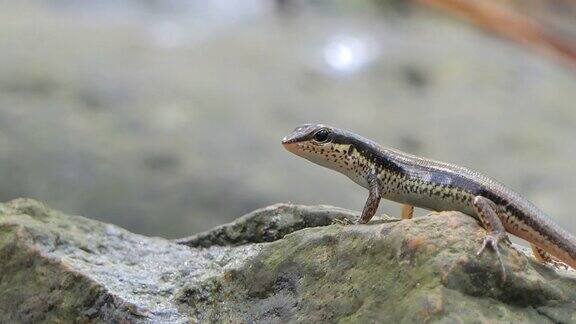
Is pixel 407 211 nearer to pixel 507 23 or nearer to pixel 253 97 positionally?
pixel 253 97

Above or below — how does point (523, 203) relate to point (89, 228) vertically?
above

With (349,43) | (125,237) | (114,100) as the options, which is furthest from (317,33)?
(125,237)

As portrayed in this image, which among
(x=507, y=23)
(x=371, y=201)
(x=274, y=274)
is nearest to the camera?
(x=274, y=274)

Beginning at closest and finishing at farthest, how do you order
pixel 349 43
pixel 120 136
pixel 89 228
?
pixel 89 228, pixel 120 136, pixel 349 43

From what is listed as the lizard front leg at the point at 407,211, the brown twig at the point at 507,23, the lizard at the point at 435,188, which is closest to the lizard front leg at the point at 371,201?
the lizard at the point at 435,188

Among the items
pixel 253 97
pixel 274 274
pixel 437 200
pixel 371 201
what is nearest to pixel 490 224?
pixel 437 200

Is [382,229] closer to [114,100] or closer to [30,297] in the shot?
[30,297]
